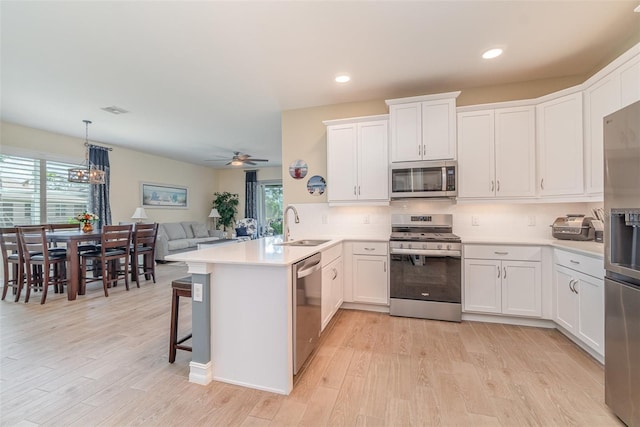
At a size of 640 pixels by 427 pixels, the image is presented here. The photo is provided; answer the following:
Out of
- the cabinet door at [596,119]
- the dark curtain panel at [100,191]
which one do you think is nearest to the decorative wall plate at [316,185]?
the cabinet door at [596,119]

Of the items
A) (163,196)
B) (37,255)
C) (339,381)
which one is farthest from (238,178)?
(339,381)

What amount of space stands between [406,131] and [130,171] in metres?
6.41

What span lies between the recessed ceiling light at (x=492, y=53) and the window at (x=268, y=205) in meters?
7.14

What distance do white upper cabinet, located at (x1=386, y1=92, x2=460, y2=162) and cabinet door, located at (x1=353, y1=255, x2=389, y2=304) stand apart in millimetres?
1209

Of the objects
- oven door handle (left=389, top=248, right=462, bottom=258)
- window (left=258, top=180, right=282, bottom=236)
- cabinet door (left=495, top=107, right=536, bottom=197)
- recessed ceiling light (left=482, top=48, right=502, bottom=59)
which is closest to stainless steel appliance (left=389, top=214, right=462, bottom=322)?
oven door handle (left=389, top=248, right=462, bottom=258)

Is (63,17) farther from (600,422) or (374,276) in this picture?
(600,422)

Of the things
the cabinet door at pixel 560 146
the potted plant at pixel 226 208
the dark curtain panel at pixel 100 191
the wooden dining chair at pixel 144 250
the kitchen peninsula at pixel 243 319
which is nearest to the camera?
the kitchen peninsula at pixel 243 319

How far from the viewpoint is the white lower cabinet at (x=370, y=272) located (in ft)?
10.5

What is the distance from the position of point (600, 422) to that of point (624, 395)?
0.22 m

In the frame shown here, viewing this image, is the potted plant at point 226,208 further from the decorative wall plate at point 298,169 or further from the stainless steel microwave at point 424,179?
the stainless steel microwave at point 424,179

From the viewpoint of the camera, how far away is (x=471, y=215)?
11.0ft

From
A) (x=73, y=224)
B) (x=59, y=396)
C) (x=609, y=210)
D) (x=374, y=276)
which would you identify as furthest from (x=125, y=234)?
(x=609, y=210)

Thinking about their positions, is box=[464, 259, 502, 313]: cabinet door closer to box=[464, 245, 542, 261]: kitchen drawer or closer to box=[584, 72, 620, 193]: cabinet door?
box=[464, 245, 542, 261]: kitchen drawer

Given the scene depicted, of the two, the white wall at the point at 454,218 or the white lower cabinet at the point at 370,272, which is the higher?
the white wall at the point at 454,218
